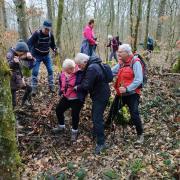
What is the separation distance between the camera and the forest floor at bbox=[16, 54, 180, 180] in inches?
206

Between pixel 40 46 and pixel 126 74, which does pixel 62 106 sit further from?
pixel 40 46

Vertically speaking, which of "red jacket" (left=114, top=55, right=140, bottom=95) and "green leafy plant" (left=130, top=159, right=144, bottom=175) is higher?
"red jacket" (left=114, top=55, right=140, bottom=95)

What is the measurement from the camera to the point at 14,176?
414cm

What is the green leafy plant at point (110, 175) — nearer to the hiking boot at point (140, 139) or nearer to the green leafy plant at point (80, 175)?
the green leafy plant at point (80, 175)

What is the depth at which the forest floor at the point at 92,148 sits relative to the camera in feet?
17.1

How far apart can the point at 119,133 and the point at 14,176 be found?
343 cm

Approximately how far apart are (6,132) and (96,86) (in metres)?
2.41

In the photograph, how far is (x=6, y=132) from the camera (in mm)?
3965

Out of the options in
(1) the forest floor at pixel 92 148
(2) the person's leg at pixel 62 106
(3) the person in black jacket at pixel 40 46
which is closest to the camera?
(1) the forest floor at pixel 92 148

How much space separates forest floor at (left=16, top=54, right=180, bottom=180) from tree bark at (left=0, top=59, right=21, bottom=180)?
104 centimetres

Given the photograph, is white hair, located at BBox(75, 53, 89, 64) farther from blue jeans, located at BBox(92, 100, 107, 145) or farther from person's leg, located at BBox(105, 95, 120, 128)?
person's leg, located at BBox(105, 95, 120, 128)

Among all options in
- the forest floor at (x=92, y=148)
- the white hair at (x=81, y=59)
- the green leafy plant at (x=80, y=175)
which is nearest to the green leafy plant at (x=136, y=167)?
the forest floor at (x=92, y=148)

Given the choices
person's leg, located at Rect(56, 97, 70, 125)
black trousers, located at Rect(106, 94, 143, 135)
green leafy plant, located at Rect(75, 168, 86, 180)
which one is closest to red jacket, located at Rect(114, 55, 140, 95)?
black trousers, located at Rect(106, 94, 143, 135)

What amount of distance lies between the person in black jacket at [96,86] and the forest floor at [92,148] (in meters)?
0.47
